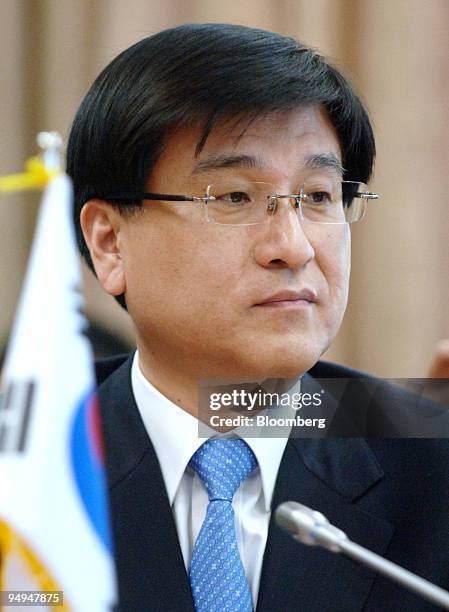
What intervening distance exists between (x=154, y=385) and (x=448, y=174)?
175 cm

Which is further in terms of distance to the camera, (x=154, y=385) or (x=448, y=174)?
(x=448, y=174)

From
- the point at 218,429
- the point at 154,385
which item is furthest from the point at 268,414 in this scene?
the point at 154,385

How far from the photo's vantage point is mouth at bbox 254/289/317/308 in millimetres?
1438

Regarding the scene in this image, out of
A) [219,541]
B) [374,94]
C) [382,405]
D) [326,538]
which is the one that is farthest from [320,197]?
[374,94]

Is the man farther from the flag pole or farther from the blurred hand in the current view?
the flag pole

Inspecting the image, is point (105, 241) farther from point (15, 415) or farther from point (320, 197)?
point (15, 415)

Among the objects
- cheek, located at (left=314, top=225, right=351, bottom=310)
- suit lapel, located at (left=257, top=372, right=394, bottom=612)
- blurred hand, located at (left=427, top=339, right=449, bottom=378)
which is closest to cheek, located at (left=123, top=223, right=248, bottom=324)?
cheek, located at (left=314, top=225, right=351, bottom=310)

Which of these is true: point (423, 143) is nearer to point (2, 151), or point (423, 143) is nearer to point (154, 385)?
point (2, 151)

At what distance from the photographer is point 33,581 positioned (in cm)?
108

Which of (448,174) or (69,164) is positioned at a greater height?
(69,164)

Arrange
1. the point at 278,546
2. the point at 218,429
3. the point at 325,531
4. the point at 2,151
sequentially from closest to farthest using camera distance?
the point at 325,531
the point at 278,546
the point at 218,429
the point at 2,151

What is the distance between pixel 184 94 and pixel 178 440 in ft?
1.72

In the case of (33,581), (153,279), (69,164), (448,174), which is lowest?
(448,174)

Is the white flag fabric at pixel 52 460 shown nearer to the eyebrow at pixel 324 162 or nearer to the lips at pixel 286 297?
the lips at pixel 286 297
